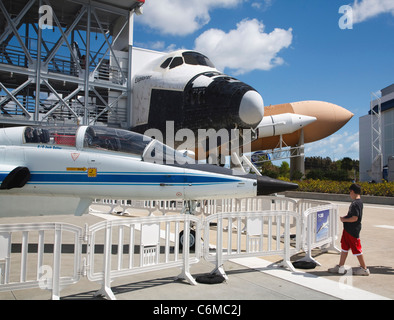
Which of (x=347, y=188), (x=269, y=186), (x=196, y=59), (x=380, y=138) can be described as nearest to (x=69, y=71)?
(x=196, y=59)

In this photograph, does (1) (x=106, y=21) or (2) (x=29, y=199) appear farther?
(1) (x=106, y=21)

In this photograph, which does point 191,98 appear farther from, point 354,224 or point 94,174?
point 354,224

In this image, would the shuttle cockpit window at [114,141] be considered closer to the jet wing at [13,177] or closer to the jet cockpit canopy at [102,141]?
the jet cockpit canopy at [102,141]

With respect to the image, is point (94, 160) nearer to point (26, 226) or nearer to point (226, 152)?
point (26, 226)

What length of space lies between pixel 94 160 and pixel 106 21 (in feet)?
55.3

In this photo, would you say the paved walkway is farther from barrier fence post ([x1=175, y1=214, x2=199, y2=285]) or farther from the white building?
the white building

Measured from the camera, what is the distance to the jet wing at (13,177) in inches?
270

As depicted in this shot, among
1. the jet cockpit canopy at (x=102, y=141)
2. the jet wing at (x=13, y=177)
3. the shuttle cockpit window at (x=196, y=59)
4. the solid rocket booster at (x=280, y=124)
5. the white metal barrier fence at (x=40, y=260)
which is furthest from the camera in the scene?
the solid rocket booster at (x=280, y=124)

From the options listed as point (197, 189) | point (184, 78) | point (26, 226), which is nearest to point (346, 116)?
point (184, 78)

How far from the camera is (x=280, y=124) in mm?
29047

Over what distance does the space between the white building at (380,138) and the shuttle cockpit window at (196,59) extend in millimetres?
36925

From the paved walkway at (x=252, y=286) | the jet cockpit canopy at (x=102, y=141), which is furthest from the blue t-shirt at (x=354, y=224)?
the jet cockpit canopy at (x=102, y=141)

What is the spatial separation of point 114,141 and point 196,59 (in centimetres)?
661

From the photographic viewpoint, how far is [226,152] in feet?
46.2
